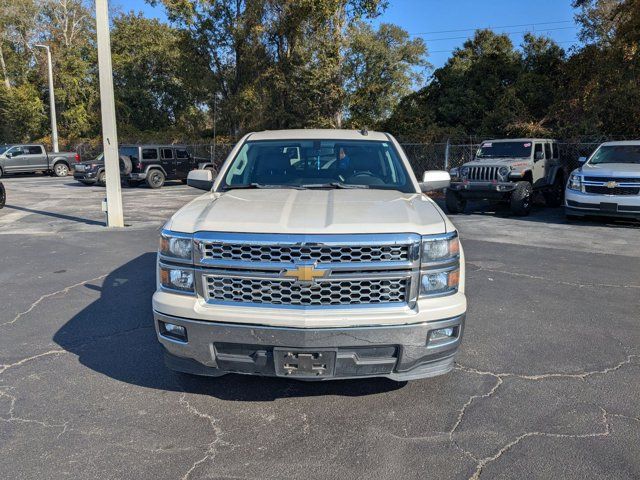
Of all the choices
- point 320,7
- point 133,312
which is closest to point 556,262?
point 133,312

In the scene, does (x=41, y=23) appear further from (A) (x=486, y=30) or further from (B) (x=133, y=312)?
(B) (x=133, y=312)

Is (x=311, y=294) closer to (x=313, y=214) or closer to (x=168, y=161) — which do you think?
(x=313, y=214)

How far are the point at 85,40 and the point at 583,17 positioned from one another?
37.5m

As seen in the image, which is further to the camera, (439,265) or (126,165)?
(126,165)

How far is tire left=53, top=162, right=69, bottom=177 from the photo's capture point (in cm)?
2869

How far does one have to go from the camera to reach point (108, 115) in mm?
10883

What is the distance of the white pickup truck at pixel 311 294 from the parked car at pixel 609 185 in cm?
919

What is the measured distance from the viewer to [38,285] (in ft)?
21.6

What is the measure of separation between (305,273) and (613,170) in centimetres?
1030

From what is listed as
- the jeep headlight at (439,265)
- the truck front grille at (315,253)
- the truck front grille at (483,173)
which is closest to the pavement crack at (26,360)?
A: the truck front grille at (315,253)

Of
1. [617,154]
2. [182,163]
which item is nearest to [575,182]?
[617,154]

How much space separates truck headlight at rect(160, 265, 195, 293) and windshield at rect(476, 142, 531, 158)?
12.3 meters

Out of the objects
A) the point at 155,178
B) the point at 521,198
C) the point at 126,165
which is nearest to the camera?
the point at 521,198

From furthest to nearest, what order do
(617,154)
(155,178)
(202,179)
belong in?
(155,178), (617,154), (202,179)
